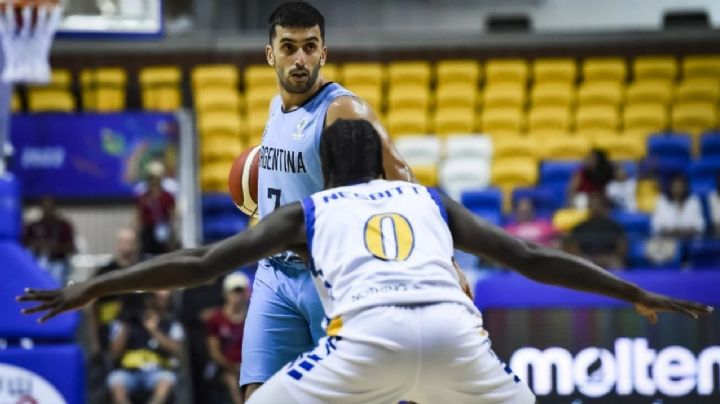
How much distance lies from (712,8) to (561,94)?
330cm

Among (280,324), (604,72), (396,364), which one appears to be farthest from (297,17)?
(604,72)

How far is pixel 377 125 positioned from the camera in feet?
15.8

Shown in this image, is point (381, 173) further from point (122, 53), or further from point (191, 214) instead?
point (122, 53)

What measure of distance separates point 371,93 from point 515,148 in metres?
2.11

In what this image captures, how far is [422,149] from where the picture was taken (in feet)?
50.2

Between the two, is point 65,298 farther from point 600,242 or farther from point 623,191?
point 623,191

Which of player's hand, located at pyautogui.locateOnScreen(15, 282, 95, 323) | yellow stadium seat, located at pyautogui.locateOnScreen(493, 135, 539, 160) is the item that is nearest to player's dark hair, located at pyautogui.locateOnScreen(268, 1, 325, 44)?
player's hand, located at pyautogui.locateOnScreen(15, 282, 95, 323)

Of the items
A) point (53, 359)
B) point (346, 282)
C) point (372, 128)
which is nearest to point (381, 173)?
point (372, 128)

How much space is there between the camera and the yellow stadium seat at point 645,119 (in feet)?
52.5

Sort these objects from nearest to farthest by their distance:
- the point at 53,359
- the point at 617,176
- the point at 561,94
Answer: the point at 53,359 < the point at 617,176 < the point at 561,94

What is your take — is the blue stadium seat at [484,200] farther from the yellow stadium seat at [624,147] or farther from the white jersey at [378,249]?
the white jersey at [378,249]

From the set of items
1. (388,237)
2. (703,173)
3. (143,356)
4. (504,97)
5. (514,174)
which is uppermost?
(388,237)

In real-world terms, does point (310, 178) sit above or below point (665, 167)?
above

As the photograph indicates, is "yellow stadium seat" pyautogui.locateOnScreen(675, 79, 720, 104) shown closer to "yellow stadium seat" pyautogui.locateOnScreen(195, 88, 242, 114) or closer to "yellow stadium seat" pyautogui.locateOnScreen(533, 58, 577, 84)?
"yellow stadium seat" pyautogui.locateOnScreen(533, 58, 577, 84)
